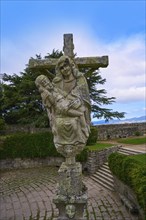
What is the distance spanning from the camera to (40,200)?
11.5m

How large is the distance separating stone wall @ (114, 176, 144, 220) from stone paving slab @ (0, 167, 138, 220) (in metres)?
0.24

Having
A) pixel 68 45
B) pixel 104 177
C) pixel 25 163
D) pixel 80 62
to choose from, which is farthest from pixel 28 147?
pixel 68 45

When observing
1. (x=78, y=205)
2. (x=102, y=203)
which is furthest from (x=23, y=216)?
(x=78, y=205)

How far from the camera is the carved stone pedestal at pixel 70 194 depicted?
336 centimetres

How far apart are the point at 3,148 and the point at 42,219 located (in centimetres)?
1150

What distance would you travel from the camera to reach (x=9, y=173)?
60.7 ft

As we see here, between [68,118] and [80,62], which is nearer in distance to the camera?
[68,118]

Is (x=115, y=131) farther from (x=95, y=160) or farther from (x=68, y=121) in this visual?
(x=68, y=121)

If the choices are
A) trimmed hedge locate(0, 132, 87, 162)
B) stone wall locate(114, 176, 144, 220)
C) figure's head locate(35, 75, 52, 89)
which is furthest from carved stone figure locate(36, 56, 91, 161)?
trimmed hedge locate(0, 132, 87, 162)

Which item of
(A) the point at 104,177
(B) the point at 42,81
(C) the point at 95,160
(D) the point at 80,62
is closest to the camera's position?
(B) the point at 42,81

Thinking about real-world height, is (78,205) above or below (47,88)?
below

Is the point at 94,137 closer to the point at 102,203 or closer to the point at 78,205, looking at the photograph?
the point at 102,203

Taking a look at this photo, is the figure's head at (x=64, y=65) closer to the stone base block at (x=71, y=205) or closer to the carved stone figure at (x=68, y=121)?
the carved stone figure at (x=68, y=121)

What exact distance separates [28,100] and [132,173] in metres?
17.6
